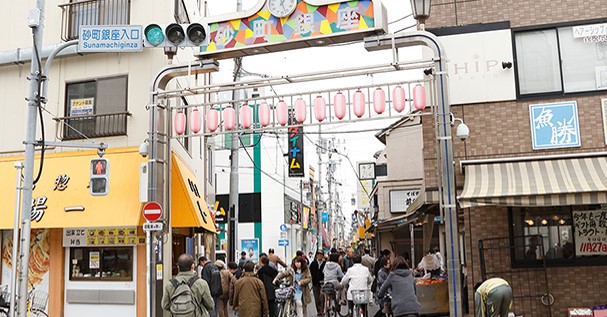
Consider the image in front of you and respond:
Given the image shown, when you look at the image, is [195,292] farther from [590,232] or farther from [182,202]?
[590,232]

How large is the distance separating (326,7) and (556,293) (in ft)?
24.6

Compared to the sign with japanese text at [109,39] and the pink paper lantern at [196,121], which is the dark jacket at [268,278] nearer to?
the pink paper lantern at [196,121]

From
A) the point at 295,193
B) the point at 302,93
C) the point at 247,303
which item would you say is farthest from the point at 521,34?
the point at 295,193

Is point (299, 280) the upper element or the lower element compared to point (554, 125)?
lower

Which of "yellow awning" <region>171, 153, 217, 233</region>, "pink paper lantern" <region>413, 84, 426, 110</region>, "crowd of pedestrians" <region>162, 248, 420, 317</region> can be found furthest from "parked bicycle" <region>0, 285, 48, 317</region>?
"pink paper lantern" <region>413, 84, 426, 110</region>

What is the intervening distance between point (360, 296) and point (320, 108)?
506cm

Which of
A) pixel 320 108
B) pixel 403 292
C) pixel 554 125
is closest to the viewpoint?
pixel 403 292

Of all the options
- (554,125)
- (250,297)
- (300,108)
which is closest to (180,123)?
(300,108)

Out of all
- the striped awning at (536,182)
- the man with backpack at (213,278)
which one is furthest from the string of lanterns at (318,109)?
the man with backpack at (213,278)

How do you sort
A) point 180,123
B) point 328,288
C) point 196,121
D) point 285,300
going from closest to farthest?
point 196,121 < point 180,123 < point 285,300 < point 328,288

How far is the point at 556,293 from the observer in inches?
451

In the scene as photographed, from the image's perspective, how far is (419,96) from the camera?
11.5 metres

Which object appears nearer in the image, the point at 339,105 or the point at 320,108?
the point at 339,105

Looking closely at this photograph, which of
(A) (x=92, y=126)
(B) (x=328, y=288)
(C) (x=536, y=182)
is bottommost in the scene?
(B) (x=328, y=288)
